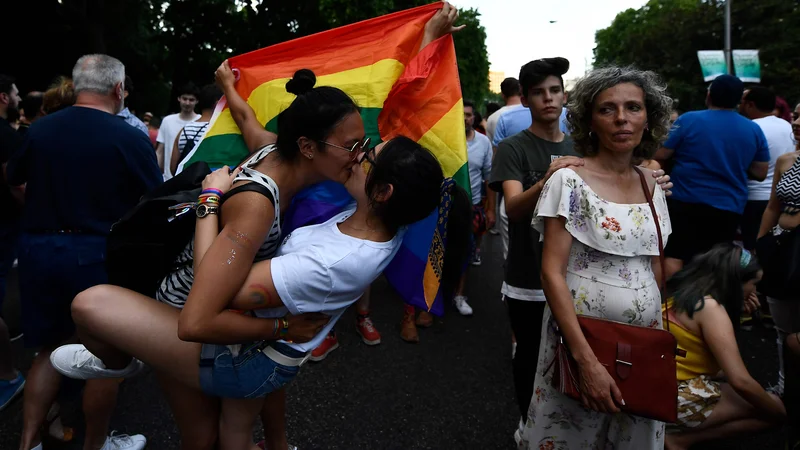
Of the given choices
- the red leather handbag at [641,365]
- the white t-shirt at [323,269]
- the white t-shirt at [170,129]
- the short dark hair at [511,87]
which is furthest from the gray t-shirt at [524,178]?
Answer: the white t-shirt at [170,129]

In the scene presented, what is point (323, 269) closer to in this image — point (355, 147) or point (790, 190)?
point (355, 147)

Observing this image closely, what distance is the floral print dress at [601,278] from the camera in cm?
201

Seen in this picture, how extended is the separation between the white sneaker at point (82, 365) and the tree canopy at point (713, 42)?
27656mm

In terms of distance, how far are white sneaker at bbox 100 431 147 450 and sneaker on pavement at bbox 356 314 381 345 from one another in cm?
187

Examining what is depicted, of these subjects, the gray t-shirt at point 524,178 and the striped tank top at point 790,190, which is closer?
the gray t-shirt at point 524,178

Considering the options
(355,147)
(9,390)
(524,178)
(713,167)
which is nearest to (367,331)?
(524,178)

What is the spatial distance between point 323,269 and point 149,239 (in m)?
0.63

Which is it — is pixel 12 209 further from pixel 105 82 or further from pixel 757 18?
pixel 757 18

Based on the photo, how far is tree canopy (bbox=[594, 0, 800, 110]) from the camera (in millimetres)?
24516

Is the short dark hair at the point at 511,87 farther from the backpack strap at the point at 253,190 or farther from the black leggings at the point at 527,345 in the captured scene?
the backpack strap at the point at 253,190

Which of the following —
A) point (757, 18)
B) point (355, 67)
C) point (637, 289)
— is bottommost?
point (757, 18)

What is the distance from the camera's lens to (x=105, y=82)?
2.82m

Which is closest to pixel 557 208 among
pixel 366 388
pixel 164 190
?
pixel 164 190

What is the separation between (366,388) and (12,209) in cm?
270
